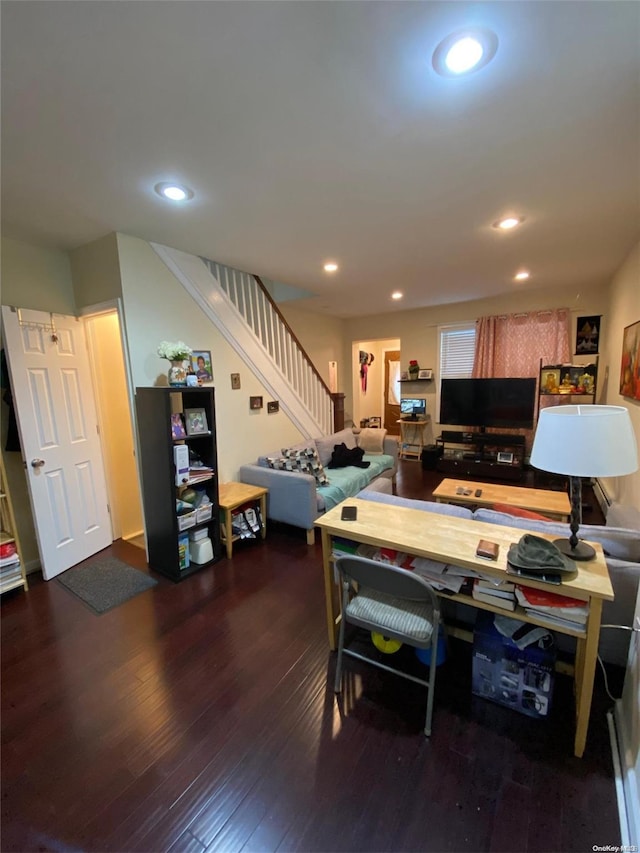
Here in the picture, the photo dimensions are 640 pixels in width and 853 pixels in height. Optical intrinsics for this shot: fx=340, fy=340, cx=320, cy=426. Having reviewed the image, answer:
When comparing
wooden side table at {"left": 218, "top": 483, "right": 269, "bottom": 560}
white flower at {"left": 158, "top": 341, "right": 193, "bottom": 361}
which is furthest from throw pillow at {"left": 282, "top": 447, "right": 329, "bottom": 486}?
white flower at {"left": 158, "top": 341, "right": 193, "bottom": 361}

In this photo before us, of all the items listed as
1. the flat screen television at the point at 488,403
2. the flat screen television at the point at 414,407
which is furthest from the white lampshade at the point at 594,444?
the flat screen television at the point at 414,407

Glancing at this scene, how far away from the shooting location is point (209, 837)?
3.84 ft

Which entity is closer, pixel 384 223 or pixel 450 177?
pixel 450 177

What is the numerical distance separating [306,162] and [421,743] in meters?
2.79

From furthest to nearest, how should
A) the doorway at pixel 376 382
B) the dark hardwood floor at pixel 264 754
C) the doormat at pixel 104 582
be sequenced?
the doorway at pixel 376 382, the doormat at pixel 104 582, the dark hardwood floor at pixel 264 754

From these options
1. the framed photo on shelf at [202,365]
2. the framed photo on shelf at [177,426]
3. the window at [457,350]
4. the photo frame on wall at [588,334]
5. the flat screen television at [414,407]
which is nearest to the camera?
the framed photo on shelf at [177,426]

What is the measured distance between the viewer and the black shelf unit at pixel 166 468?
8.23 feet

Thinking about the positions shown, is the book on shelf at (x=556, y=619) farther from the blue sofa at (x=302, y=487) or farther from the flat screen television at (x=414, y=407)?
the flat screen television at (x=414, y=407)

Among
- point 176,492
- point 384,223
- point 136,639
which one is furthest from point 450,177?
point 136,639

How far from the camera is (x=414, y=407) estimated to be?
611cm

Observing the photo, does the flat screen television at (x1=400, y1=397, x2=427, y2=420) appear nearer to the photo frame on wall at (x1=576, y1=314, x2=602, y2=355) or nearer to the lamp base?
the photo frame on wall at (x1=576, y1=314, x2=602, y2=355)

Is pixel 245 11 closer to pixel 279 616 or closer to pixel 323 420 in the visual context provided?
pixel 279 616

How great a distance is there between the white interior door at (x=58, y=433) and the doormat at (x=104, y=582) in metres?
0.16

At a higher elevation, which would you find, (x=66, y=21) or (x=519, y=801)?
(x=66, y=21)
